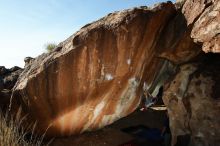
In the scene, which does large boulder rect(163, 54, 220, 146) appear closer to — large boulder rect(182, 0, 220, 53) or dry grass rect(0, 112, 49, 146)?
large boulder rect(182, 0, 220, 53)

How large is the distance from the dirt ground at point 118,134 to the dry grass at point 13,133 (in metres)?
0.52

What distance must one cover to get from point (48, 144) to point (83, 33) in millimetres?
1823

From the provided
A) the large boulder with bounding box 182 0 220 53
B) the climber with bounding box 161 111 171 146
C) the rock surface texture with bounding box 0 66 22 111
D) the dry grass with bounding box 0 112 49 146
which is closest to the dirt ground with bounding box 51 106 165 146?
the climber with bounding box 161 111 171 146

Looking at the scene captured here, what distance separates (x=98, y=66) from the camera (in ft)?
16.5

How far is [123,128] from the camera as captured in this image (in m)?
7.14

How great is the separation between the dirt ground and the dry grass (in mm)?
519

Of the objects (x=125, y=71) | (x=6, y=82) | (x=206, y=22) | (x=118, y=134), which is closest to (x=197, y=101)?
(x=125, y=71)

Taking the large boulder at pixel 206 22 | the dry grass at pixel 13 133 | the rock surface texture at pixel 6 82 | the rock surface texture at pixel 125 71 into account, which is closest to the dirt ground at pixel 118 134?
the rock surface texture at pixel 125 71

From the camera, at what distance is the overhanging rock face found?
16.3ft

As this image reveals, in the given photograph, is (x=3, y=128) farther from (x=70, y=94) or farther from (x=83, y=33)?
(x=83, y=33)

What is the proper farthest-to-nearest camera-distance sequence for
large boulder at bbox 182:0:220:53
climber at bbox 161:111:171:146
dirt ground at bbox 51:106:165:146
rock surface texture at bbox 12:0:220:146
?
climber at bbox 161:111:171:146 → dirt ground at bbox 51:106:165:146 → rock surface texture at bbox 12:0:220:146 → large boulder at bbox 182:0:220:53

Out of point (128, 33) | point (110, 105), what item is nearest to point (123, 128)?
point (110, 105)

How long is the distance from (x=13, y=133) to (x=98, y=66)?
147cm

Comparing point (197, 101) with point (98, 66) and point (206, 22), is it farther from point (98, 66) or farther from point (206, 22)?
point (98, 66)
